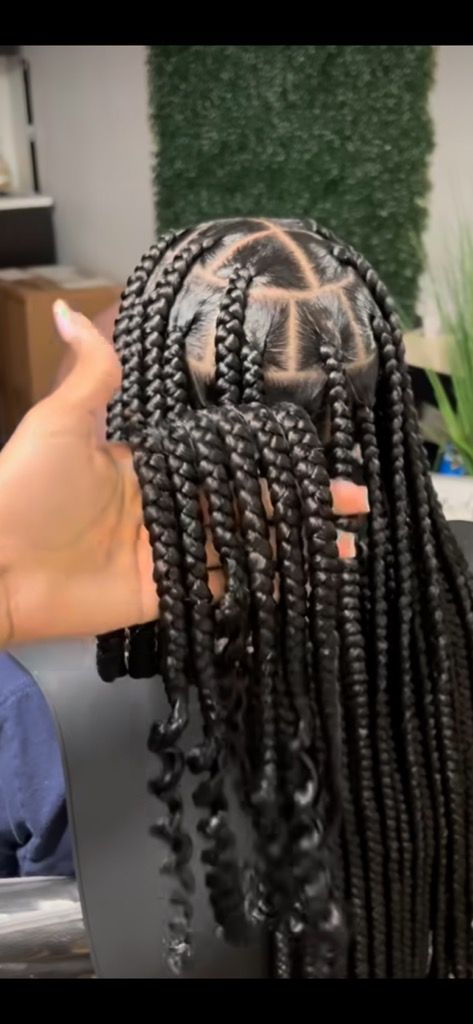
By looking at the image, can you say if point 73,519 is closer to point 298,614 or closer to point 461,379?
point 298,614

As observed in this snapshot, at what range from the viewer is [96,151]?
310cm

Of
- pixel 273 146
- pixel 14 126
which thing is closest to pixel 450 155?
Result: pixel 273 146

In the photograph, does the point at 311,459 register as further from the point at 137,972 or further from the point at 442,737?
the point at 137,972

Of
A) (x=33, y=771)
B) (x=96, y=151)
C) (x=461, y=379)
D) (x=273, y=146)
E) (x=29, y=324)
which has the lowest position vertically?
(x=33, y=771)

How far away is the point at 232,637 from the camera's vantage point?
480mm

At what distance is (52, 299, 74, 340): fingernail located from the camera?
46 centimetres

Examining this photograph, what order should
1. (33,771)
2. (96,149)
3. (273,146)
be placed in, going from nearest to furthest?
(33,771) → (273,146) → (96,149)

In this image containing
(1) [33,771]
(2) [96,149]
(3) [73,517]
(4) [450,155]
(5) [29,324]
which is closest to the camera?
(3) [73,517]

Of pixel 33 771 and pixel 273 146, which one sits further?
pixel 273 146

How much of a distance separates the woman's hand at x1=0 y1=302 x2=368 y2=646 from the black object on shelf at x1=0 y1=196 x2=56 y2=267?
311 centimetres

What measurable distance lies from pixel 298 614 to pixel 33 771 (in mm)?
277
